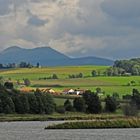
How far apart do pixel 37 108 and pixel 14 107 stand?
5.74 m

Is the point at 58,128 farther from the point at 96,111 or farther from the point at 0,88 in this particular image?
the point at 0,88

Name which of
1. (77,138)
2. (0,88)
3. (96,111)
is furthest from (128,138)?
(0,88)

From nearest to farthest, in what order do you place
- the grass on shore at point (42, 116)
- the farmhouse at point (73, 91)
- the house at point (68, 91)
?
1. the grass on shore at point (42, 116)
2. the farmhouse at point (73, 91)
3. the house at point (68, 91)

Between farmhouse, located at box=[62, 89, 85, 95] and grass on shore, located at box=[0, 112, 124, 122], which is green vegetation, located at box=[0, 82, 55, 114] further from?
farmhouse, located at box=[62, 89, 85, 95]

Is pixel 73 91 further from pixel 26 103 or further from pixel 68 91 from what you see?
pixel 26 103

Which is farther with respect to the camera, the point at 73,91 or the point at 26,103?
the point at 73,91

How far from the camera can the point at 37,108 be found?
506 ft

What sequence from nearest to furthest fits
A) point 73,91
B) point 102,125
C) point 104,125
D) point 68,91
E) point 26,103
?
point 102,125
point 104,125
point 26,103
point 73,91
point 68,91

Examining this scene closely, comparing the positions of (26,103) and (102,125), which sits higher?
(26,103)

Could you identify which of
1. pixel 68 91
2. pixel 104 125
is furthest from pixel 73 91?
pixel 104 125

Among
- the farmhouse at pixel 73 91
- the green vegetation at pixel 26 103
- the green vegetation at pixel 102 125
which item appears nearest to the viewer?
the green vegetation at pixel 102 125

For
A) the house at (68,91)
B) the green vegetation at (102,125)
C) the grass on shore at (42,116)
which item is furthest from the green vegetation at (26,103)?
the green vegetation at (102,125)

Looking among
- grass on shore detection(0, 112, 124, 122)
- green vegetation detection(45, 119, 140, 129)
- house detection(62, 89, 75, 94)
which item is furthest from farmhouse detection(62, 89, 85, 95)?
green vegetation detection(45, 119, 140, 129)

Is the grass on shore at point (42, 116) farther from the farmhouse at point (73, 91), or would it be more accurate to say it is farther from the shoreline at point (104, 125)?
the shoreline at point (104, 125)
